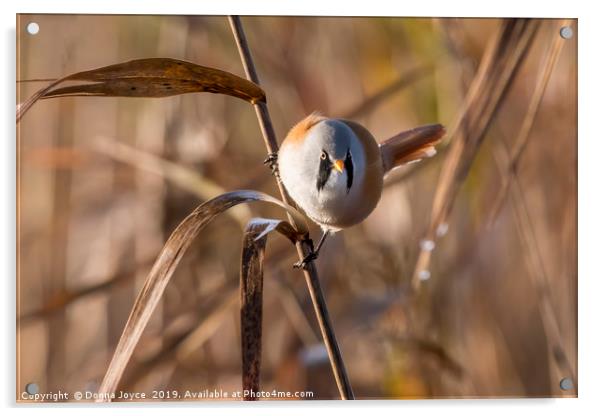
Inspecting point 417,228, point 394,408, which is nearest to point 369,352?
point 394,408

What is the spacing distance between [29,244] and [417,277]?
2.63 ft

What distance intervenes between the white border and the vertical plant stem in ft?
0.31

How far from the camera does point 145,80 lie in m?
1.27

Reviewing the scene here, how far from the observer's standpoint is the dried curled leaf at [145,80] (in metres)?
1.25

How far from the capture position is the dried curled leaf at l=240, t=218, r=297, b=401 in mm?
1201

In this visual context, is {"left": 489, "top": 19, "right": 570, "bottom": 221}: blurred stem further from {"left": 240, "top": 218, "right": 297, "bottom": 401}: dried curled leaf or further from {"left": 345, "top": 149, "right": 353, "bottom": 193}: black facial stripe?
{"left": 240, "top": 218, "right": 297, "bottom": 401}: dried curled leaf

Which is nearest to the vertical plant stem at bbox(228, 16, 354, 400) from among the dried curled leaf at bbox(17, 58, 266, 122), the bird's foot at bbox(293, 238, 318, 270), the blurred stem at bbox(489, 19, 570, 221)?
the bird's foot at bbox(293, 238, 318, 270)

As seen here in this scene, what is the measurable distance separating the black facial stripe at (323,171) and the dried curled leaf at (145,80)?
0.73ft

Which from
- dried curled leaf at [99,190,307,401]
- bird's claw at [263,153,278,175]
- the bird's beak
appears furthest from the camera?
bird's claw at [263,153,278,175]

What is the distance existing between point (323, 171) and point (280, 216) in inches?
8.2

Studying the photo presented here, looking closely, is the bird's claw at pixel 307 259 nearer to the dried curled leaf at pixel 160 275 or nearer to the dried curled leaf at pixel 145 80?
the dried curled leaf at pixel 160 275

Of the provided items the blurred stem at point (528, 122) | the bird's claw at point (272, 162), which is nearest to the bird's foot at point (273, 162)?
the bird's claw at point (272, 162)

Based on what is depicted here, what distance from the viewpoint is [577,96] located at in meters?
1.54
